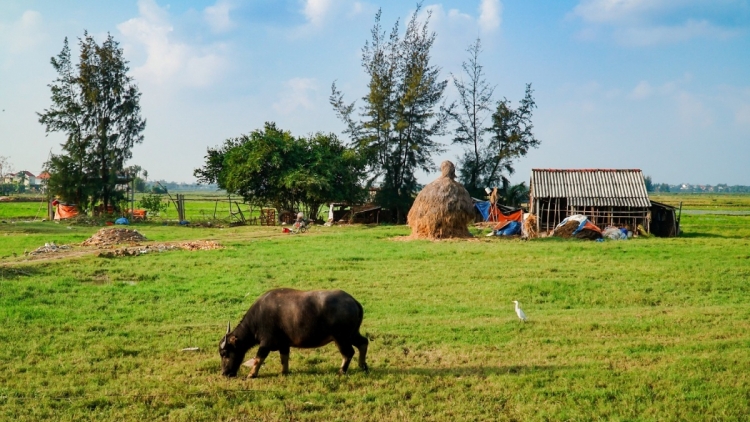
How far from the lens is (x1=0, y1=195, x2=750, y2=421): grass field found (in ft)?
21.0

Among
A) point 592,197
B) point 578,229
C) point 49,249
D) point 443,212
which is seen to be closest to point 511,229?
point 578,229

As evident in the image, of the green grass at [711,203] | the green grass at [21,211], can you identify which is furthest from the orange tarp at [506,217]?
the green grass at [711,203]

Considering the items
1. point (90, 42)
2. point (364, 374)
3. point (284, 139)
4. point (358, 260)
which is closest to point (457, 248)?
point (358, 260)

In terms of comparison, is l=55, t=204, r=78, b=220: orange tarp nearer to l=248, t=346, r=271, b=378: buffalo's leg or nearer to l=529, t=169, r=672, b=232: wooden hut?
l=529, t=169, r=672, b=232: wooden hut

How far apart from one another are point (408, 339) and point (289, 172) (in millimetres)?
25584

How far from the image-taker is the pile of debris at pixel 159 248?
58.0 ft

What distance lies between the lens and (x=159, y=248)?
19.3 metres

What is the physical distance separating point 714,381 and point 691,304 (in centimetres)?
552

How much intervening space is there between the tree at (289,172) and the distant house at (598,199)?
11211 millimetres

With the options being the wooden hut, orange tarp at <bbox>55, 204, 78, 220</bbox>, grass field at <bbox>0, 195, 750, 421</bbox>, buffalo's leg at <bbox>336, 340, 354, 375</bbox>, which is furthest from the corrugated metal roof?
orange tarp at <bbox>55, 204, 78, 220</bbox>

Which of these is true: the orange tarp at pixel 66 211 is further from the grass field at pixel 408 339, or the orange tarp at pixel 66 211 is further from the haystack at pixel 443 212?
the haystack at pixel 443 212

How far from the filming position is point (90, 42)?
37.3 meters

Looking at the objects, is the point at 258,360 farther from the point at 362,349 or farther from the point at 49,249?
the point at 49,249

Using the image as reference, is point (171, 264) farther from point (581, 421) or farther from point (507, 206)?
point (507, 206)
